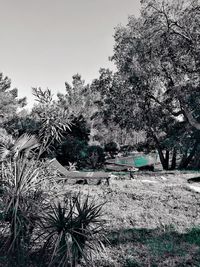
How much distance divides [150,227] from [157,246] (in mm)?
774

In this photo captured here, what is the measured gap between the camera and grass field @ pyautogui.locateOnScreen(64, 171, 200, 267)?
10.9ft

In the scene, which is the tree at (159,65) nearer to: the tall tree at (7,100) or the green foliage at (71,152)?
the green foliage at (71,152)

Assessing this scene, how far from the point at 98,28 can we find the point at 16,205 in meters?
9.80

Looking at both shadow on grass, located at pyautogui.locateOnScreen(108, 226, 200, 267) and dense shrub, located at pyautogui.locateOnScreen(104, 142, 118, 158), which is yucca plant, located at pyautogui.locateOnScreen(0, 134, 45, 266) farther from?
dense shrub, located at pyautogui.locateOnScreen(104, 142, 118, 158)

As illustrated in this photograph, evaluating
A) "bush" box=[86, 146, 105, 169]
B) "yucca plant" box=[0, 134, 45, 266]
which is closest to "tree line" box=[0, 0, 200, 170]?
"bush" box=[86, 146, 105, 169]

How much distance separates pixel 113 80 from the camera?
50.1 ft

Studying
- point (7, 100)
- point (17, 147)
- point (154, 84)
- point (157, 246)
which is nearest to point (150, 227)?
point (157, 246)

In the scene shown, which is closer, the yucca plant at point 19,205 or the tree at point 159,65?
the yucca plant at point 19,205

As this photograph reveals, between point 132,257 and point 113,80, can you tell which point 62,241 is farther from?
point 113,80

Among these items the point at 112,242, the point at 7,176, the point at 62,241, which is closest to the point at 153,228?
the point at 112,242

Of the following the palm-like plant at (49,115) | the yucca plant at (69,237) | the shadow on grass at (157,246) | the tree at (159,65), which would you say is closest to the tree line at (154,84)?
the tree at (159,65)

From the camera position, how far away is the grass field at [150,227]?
332 centimetres

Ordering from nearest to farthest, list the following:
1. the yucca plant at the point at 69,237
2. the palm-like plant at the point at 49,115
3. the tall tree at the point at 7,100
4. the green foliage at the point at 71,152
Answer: the yucca plant at the point at 69,237 → the palm-like plant at the point at 49,115 → the green foliage at the point at 71,152 → the tall tree at the point at 7,100

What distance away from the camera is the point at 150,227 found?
447 centimetres
